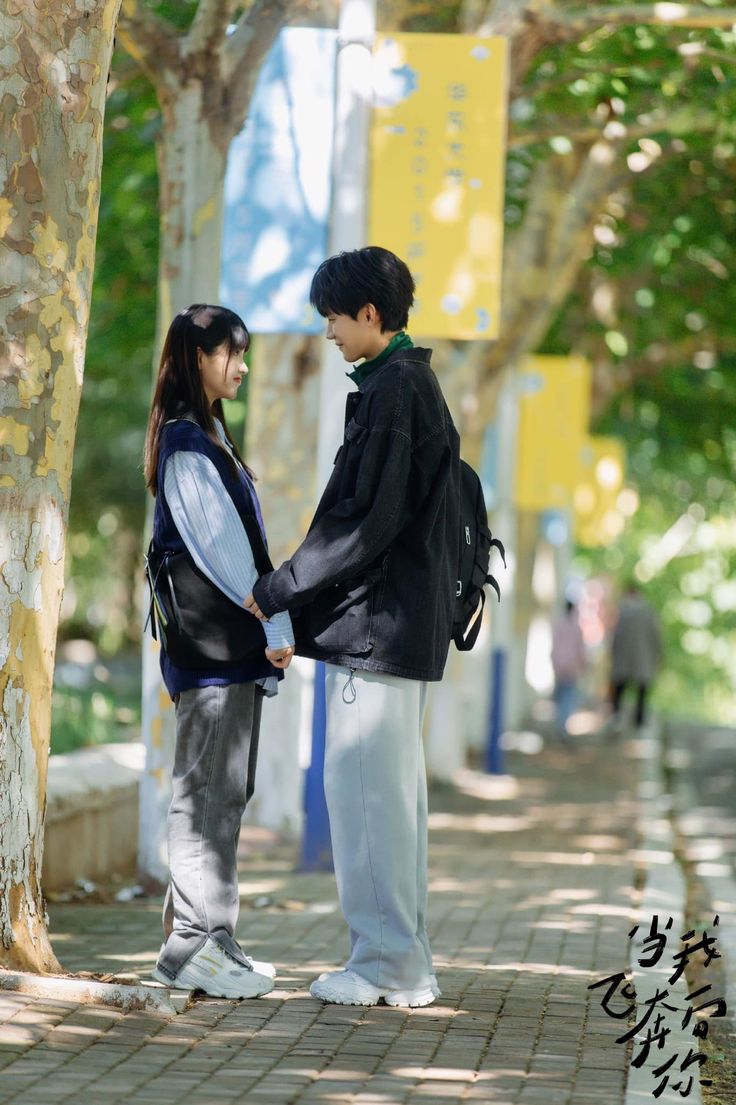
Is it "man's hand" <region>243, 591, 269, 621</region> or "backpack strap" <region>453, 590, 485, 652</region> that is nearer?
"man's hand" <region>243, 591, 269, 621</region>

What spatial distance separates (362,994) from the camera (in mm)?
5711

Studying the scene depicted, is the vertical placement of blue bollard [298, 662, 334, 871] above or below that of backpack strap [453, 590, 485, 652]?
below

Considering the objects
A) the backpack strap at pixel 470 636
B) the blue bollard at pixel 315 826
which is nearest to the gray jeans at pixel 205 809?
the backpack strap at pixel 470 636

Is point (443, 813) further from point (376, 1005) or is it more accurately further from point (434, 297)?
point (376, 1005)

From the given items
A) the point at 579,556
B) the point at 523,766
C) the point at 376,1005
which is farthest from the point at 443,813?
the point at 579,556

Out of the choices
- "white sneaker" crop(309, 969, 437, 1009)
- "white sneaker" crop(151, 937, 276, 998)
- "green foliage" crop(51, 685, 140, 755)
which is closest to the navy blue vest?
→ "white sneaker" crop(151, 937, 276, 998)

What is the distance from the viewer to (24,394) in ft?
18.5

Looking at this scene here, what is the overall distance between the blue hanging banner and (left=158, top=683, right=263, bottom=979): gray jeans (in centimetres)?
418

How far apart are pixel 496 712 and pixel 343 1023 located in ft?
40.6

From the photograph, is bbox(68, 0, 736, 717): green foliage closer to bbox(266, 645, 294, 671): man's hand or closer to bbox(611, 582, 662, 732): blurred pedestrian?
bbox(611, 582, 662, 732): blurred pedestrian

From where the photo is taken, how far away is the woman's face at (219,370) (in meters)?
5.84

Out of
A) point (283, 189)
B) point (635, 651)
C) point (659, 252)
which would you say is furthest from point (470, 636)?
point (635, 651)

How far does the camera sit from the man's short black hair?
5.61 m

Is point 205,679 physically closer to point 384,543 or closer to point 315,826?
point 384,543
